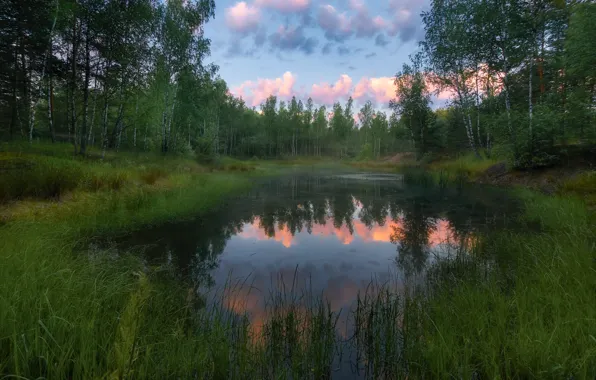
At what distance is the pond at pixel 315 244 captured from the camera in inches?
235

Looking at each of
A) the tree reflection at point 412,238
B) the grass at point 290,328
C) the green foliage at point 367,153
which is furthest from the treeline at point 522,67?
the green foliage at point 367,153

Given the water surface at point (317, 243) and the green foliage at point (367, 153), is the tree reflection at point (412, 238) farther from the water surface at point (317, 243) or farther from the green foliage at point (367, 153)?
the green foliage at point (367, 153)

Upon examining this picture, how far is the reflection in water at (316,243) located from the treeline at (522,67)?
20.4 ft

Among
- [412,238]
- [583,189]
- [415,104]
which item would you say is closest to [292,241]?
[412,238]

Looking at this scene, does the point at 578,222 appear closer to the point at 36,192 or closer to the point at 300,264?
the point at 300,264

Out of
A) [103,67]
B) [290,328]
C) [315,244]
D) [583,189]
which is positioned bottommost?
[315,244]

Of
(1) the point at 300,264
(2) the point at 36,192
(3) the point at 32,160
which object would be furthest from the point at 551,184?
Result: (3) the point at 32,160

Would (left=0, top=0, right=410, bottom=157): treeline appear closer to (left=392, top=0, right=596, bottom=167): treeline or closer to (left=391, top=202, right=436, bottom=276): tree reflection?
(left=391, top=202, right=436, bottom=276): tree reflection

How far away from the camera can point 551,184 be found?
52.3 feet

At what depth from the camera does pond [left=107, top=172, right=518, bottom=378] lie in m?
5.96

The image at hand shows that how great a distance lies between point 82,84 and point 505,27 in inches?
1336

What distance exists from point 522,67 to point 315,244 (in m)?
26.4

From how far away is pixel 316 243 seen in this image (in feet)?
31.0

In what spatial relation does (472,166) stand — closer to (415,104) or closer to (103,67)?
(415,104)
